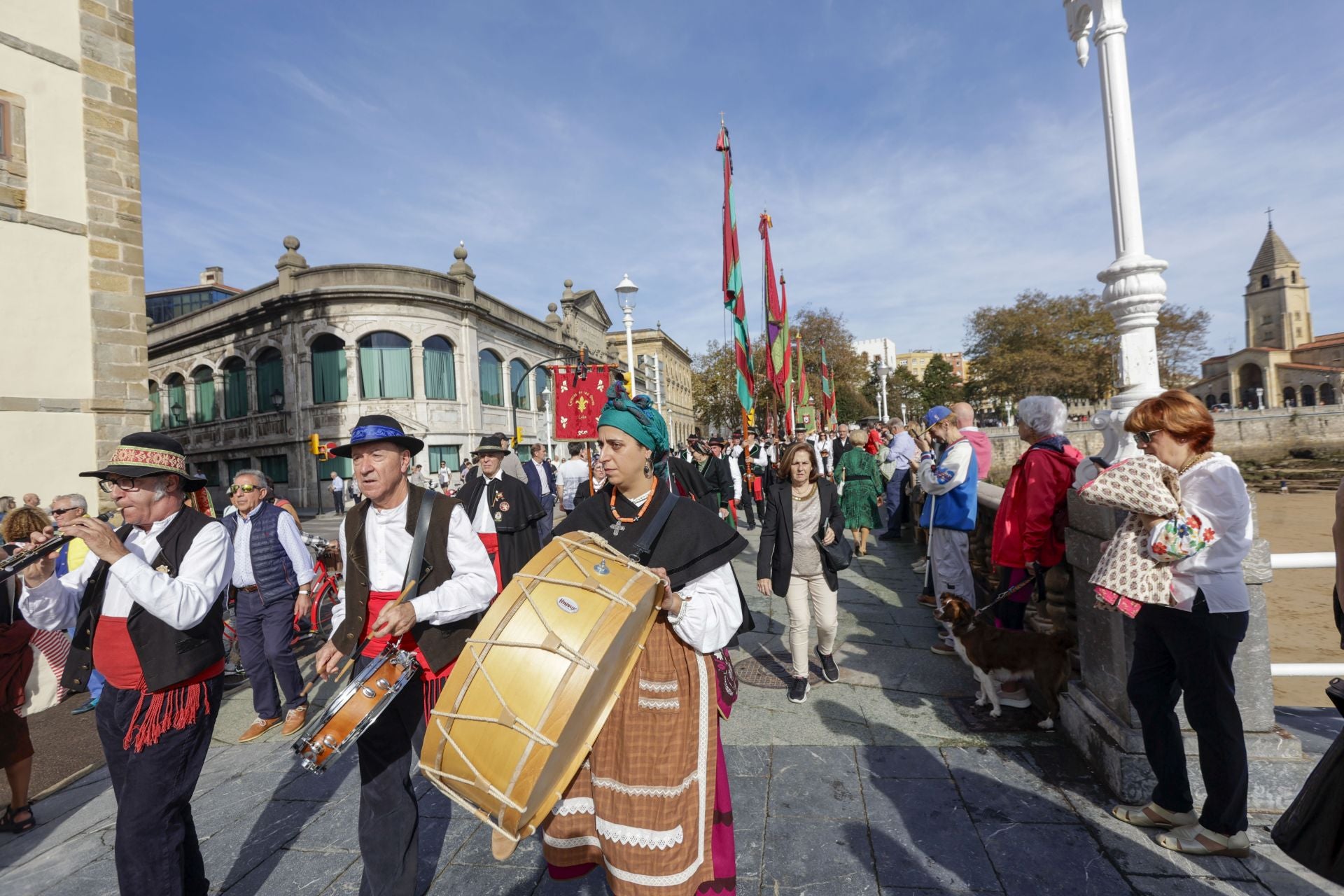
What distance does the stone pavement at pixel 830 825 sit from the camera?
269 centimetres

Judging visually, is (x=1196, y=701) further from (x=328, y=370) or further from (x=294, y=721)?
(x=328, y=370)

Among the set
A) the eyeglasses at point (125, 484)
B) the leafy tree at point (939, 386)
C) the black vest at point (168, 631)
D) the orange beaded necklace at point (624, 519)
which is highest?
the leafy tree at point (939, 386)

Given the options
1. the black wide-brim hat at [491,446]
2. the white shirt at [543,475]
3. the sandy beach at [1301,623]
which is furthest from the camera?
the white shirt at [543,475]

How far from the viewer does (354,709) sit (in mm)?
2244

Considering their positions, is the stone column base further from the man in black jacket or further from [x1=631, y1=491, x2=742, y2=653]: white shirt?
the man in black jacket

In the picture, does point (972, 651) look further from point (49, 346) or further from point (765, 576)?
point (49, 346)

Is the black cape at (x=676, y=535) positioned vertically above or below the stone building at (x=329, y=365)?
below

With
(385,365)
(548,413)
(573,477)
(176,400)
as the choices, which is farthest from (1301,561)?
(176,400)

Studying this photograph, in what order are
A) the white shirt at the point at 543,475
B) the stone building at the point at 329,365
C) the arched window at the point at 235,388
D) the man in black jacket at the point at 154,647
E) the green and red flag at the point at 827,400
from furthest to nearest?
the green and red flag at the point at 827,400 → the arched window at the point at 235,388 → the stone building at the point at 329,365 → the white shirt at the point at 543,475 → the man in black jacket at the point at 154,647

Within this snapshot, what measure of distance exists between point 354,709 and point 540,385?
3429 cm

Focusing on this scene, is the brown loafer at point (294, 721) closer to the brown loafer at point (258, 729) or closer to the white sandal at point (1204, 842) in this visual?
the brown loafer at point (258, 729)

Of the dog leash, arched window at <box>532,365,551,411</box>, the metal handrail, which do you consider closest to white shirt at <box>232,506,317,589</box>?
the dog leash

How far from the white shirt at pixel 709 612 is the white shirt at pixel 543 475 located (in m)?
8.58

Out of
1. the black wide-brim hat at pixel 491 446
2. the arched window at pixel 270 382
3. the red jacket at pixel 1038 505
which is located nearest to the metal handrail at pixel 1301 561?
the red jacket at pixel 1038 505
